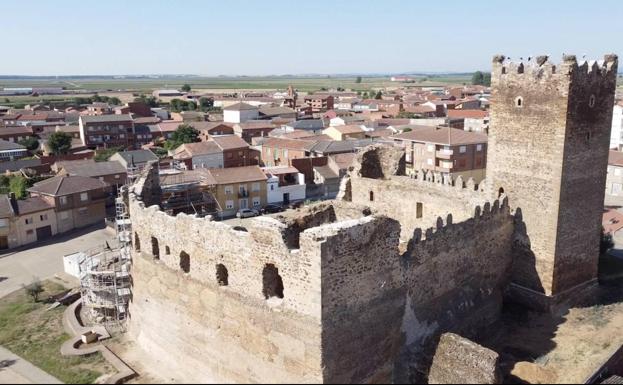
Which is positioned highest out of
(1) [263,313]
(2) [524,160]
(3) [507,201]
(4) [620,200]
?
(2) [524,160]

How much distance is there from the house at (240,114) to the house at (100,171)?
47.4 metres

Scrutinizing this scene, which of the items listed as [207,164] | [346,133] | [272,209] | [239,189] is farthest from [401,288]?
[346,133]

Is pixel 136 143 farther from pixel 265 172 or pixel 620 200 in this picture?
pixel 620 200

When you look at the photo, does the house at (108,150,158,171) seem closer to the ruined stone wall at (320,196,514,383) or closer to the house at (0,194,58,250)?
the house at (0,194,58,250)

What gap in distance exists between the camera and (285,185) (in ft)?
173

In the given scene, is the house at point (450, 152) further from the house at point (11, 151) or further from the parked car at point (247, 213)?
the house at point (11, 151)

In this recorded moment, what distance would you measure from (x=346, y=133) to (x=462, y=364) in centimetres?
5548

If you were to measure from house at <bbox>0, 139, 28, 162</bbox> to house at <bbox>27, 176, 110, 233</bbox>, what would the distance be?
28430 millimetres

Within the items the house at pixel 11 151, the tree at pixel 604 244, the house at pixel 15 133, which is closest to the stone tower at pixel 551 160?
the tree at pixel 604 244

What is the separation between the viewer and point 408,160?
185 feet

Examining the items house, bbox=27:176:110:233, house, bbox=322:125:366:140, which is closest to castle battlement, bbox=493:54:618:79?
house, bbox=27:176:110:233

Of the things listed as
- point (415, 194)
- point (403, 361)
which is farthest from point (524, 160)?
point (403, 361)

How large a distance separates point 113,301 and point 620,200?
46297 millimetres

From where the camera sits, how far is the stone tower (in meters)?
20.5
